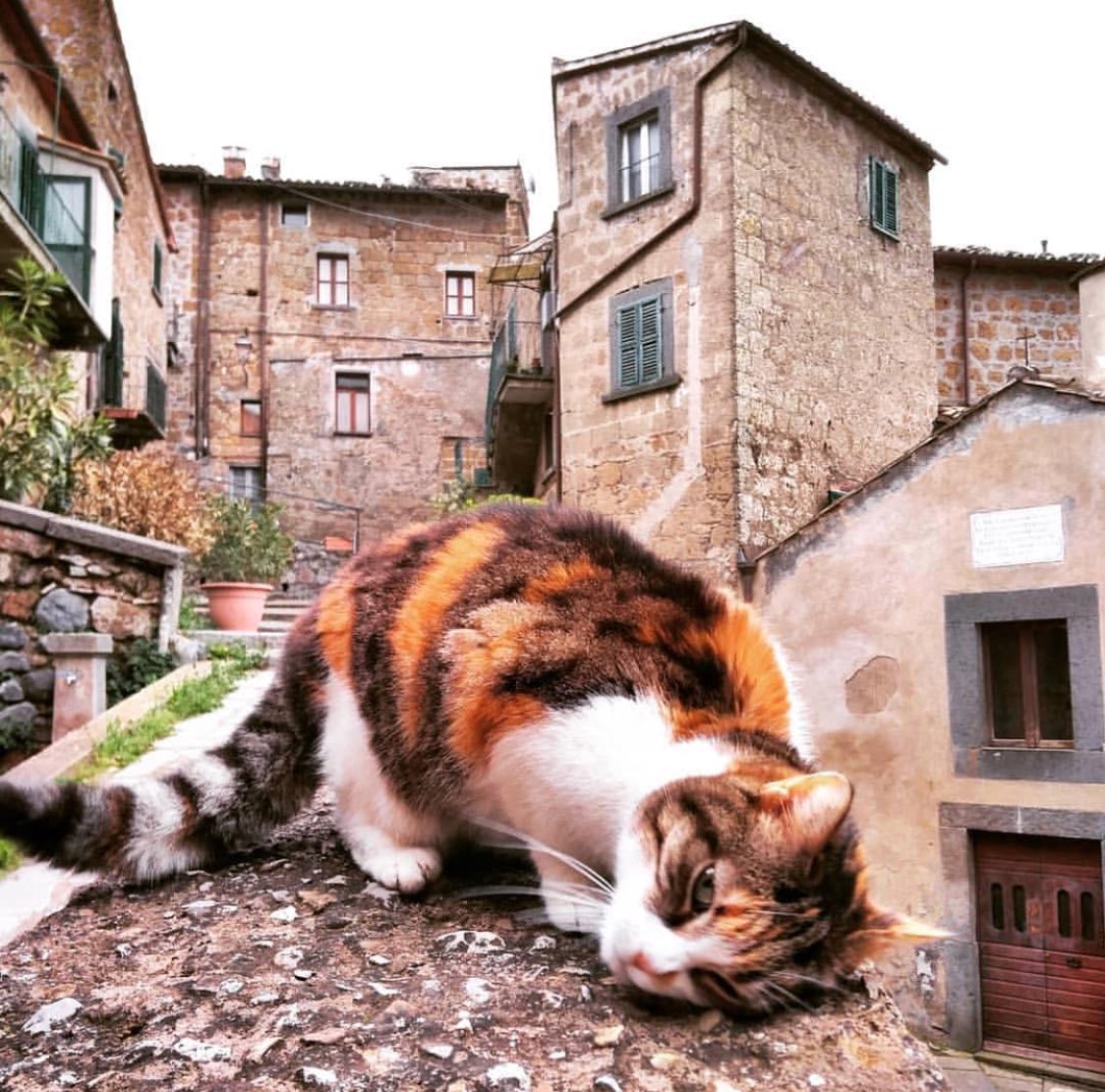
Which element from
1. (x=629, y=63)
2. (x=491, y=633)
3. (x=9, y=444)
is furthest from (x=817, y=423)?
(x=491, y=633)

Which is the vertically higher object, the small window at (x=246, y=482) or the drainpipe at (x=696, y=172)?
the drainpipe at (x=696, y=172)

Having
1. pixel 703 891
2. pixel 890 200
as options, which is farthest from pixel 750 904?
pixel 890 200

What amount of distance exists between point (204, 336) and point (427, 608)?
21419 mm

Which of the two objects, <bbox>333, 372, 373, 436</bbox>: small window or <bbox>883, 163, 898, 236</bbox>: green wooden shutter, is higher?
<bbox>883, 163, 898, 236</bbox>: green wooden shutter

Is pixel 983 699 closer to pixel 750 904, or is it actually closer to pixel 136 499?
pixel 136 499

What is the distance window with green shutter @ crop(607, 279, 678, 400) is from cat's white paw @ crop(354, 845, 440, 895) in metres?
10.7

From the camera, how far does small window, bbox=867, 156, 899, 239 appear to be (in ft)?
44.1

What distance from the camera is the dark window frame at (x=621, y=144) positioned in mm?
12633

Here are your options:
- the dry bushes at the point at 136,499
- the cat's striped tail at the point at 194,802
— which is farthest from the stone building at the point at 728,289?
the cat's striped tail at the point at 194,802

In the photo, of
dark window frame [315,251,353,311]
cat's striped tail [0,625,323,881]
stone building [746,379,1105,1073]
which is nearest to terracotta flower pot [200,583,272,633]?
stone building [746,379,1105,1073]

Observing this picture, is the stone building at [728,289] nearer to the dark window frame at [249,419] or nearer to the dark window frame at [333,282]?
the dark window frame at [333,282]

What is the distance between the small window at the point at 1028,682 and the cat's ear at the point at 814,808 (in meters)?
9.18

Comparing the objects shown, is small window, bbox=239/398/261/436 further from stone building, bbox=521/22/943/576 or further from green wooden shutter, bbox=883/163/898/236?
green wooden shutter, bbox=883/163/898/236

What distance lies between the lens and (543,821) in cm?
181
